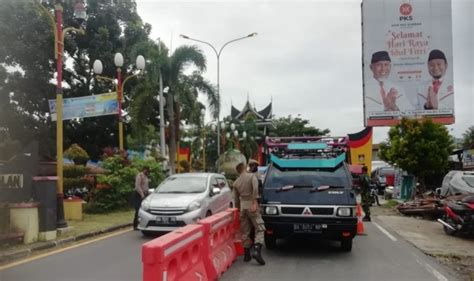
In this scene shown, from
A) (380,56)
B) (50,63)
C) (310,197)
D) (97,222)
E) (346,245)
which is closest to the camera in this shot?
(310,197)

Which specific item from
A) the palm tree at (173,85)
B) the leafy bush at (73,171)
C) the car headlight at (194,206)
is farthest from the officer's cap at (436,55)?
the car headlight at (194,206)

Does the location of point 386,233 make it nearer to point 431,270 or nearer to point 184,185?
point 431,270

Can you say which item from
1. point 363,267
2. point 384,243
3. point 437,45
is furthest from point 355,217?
point 437,45

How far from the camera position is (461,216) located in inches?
484

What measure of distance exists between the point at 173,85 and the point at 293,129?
47.8 meters

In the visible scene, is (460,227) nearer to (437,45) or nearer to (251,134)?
(437,45)

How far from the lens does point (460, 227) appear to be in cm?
1226

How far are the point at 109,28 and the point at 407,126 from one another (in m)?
23.7

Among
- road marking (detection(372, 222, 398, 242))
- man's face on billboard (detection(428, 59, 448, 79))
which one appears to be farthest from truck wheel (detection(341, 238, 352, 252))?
man's face on billboard (detection(428, 59, 448, 79))

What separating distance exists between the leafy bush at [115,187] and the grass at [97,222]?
45 cm

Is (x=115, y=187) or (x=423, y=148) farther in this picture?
(x=423, y=148)

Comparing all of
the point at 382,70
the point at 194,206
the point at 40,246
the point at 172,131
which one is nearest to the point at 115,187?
the point at 194,206

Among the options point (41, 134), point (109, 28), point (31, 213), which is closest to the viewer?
point (31, 213)

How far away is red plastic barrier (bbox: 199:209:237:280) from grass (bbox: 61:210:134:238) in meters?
4.78
